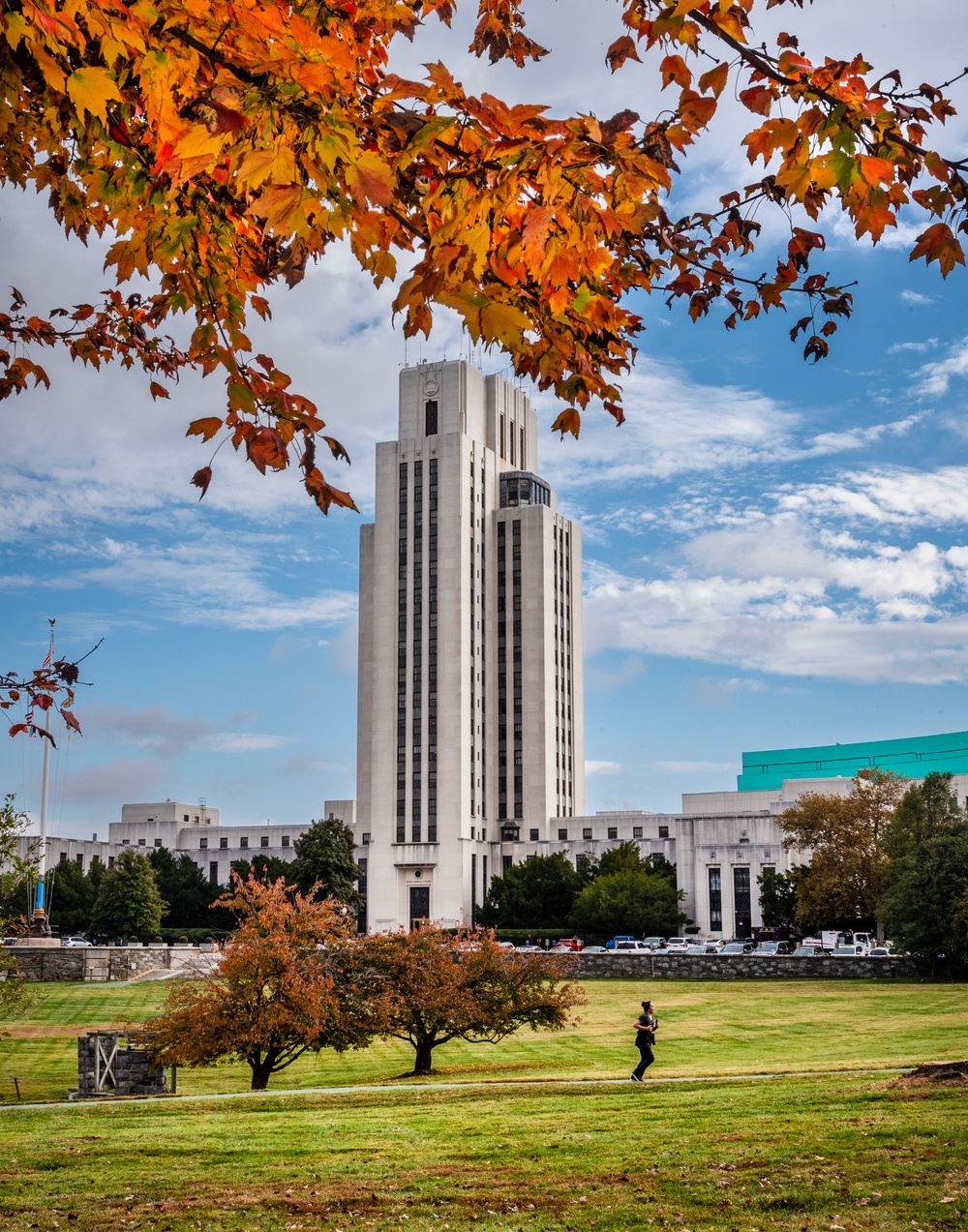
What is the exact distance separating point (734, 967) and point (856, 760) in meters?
86.4

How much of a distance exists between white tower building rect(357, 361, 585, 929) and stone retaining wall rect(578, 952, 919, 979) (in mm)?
42333

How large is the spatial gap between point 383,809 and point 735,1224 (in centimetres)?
10468

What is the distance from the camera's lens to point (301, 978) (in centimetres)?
2480

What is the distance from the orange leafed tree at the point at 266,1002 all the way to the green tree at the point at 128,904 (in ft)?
215

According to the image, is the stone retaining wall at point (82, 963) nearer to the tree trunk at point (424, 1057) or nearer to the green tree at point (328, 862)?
the green tree at point (328, 862)

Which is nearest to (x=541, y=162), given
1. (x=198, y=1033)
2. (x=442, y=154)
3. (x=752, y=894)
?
(x=442, y=154)

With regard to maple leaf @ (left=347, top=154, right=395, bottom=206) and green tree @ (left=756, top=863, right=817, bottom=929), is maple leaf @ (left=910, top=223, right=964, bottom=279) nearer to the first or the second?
maple leaf @ (left=347, top=154, right=395, bottom=206)

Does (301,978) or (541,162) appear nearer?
(541,162)

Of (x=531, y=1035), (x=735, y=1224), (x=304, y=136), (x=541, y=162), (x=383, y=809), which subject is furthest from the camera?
(x=383, y=809)

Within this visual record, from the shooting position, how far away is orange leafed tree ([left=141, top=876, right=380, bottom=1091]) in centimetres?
2389

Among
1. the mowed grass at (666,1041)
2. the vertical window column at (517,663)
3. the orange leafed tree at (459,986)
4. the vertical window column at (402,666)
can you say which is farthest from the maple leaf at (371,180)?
the vertical window column at (517,663)

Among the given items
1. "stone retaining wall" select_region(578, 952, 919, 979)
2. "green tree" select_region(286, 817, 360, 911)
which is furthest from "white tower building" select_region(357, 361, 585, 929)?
"stone retaining wall" select_region(578, 952, 919, 979)

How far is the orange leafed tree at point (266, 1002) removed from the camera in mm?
23891

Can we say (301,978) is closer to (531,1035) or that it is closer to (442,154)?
(531,1035)
